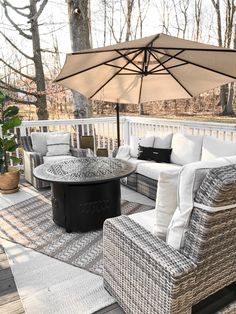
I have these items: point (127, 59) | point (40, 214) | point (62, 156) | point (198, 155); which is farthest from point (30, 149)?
point (198, 155)

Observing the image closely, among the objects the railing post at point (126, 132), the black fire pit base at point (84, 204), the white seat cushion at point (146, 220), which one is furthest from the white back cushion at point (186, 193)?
the railing post at point (126, 132)

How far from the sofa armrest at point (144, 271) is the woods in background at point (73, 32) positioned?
5082 mm

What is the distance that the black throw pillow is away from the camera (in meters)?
4.49

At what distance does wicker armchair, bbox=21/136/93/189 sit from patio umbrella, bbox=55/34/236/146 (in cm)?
113

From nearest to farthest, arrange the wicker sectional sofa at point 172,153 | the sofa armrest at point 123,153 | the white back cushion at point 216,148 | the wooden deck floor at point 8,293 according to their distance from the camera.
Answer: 1. the wooden deck floor at point 8,293
2. the white back cushion at point 216,148
3. the wicker sectional sofa at point 172,153
4. the sofa armrest at point 123,153

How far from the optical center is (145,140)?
189 inches

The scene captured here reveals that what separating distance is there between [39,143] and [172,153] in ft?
7.93

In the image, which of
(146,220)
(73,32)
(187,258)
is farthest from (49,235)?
(73,32)

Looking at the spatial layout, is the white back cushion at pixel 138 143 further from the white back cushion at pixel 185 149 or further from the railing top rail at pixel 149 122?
the railing top rail at pixel 149 122

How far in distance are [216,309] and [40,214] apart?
2.60 meters

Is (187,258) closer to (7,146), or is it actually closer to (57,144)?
(7,146)

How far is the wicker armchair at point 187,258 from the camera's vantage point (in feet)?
4.76

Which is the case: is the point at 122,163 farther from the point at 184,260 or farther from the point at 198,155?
the point at 184,260

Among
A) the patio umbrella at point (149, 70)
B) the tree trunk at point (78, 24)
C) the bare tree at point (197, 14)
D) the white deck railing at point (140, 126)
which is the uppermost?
the bare tree at point (197, 14)
